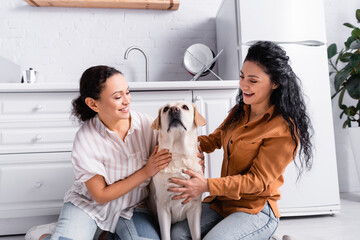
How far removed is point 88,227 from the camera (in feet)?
4.16

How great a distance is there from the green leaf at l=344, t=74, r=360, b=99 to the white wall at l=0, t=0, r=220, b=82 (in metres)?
1.18

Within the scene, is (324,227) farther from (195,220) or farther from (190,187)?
(190,187)

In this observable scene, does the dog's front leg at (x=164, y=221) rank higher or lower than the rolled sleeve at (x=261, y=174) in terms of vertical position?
lower

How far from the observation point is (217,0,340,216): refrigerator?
2.00 meters

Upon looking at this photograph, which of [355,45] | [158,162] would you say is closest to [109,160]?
[158,162]

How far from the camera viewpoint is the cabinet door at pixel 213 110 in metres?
1.94

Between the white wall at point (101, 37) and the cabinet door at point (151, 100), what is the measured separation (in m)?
0.73

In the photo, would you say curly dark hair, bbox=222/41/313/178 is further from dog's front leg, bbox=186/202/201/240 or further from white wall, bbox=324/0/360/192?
white wall, bbox=324/0/360/192

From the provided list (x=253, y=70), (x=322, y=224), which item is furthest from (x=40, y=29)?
(x=322, y=224)

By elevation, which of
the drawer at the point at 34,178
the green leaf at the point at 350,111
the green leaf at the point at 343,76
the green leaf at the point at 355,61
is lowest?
the drawer at the point at 34,178

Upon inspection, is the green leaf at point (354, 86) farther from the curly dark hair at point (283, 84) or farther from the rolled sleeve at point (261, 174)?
the rolled sleeve at point (261, 174)

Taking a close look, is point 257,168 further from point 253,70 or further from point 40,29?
point 40,29

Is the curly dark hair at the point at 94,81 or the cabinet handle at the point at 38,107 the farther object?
the cabinet handle at the point at 38,107

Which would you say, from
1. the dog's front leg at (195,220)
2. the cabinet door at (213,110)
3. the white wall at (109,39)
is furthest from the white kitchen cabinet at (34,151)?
the dog's front leg at (195,220)
